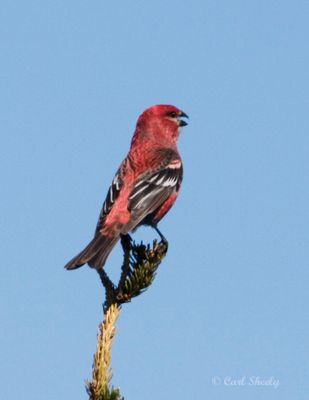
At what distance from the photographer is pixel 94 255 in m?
6.37

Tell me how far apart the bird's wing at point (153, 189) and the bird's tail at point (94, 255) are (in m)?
0.79

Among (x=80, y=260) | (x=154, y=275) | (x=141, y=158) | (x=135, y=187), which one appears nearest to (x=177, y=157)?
(x=141, y=158)

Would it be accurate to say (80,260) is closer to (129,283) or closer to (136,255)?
(136,255)

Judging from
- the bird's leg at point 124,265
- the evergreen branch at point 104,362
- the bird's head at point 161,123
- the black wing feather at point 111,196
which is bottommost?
the evergreen branch at point 104,362

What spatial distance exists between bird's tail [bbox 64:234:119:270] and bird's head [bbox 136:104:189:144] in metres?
3.01

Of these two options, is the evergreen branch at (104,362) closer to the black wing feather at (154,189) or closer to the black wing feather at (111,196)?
the black wing feather at (111,196)

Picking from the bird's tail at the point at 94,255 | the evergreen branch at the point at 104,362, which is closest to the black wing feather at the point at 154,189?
the bird's tail at the point at 94,255

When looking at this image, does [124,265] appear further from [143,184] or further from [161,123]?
[161,123]

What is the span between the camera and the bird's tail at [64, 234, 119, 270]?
6.21m

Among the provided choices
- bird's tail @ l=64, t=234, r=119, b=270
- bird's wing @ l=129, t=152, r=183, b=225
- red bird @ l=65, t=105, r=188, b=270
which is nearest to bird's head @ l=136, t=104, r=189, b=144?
red bird @ l=65, t=105, r=188, b=270

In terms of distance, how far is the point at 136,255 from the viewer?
5.86 m

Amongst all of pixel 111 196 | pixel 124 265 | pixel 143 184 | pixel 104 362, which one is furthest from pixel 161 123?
pixel 104 362

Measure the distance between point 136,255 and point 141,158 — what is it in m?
3.21

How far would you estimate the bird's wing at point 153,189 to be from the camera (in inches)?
312
